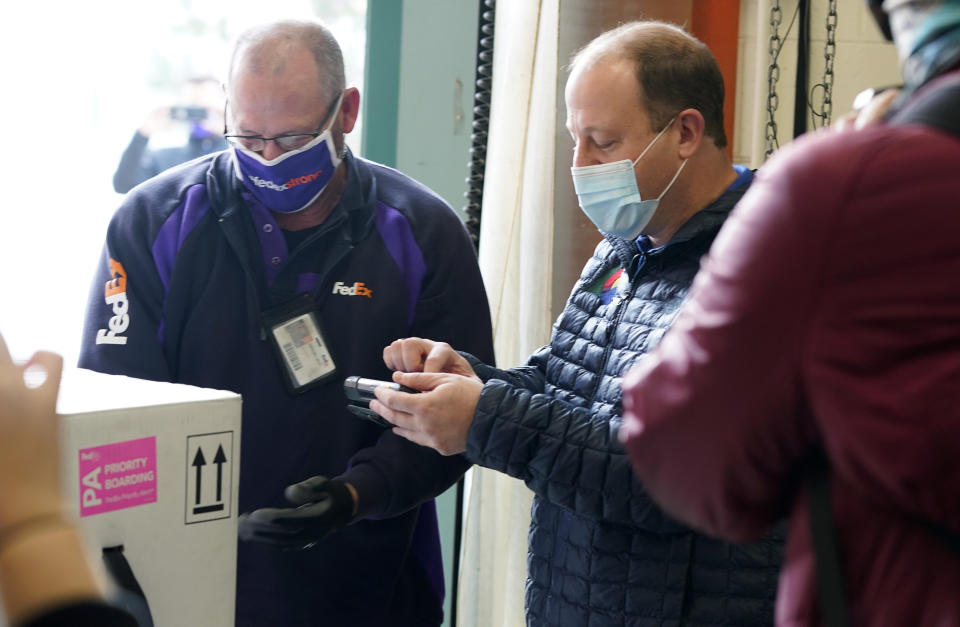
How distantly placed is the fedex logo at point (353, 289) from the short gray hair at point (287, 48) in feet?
1.11

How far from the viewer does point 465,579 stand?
2.38 m

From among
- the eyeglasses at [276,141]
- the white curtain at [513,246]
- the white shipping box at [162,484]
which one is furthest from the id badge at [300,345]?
the white curtain at [513,246]

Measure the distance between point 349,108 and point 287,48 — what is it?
164mm

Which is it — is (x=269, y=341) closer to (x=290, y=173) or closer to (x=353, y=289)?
(x=353, y=289)

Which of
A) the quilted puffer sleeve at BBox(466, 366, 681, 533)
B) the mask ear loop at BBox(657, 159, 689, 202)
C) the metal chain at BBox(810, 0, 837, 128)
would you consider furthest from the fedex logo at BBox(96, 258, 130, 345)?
the metal chain at BBox(810, 0, 837, 128)

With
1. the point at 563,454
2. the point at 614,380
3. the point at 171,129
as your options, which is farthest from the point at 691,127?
the point at 171,129

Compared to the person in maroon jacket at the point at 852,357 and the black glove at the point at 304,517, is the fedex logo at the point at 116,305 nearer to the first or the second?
the black glove at the point at 304,517

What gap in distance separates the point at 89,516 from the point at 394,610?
28.4 inches

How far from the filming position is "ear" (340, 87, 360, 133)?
179cm

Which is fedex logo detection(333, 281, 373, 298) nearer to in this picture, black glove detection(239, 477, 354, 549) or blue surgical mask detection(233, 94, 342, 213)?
blue surgical mask detection(233, 94, 342, 213)

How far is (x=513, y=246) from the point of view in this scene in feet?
7.58

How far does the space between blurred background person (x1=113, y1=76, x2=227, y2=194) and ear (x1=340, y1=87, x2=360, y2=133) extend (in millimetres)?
698

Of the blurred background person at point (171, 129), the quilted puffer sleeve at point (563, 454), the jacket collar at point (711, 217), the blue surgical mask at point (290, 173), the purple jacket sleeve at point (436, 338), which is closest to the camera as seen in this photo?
the quilted puffer sleeve at point (563, 454)

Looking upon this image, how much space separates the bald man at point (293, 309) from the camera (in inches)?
64.3
